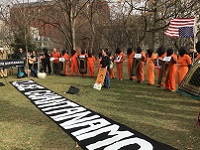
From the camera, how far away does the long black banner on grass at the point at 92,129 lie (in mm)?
5059

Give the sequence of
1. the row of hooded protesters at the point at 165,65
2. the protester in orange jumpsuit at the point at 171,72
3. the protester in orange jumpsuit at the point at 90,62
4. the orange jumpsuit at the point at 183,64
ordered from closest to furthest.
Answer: the orange jumpsuit at the point at 183,64 < the row of hooded protesters at the point at 165,65 < the protester in orange jumpsuit at the point at 171,72 < the protester in orange jumpsuit at the point at 90,62

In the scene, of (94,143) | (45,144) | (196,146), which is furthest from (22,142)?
(196,146)

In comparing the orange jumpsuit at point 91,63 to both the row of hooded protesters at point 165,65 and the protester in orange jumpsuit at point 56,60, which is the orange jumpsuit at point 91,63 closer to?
the protester in orange jumpsuit at point 56,60

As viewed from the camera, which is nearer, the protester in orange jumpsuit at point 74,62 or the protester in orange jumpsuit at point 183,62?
the protester in orange jumpsuit at point 183,62

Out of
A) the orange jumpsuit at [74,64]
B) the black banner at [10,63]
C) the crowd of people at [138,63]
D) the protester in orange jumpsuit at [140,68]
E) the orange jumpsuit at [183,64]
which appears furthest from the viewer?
the orange jumpsuit at [74,64]

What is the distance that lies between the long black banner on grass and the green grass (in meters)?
0.24

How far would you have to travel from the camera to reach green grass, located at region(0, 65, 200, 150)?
17.7 feet

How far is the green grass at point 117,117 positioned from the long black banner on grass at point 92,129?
0.77 ft

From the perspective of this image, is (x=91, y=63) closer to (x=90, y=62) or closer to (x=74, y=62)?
(x=90, y=62)

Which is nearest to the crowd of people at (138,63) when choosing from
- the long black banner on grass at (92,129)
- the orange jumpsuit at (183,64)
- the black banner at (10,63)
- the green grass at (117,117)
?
the orange jumpsuit at (183,64)

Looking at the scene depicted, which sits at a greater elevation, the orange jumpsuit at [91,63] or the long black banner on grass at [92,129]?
the orange jumpsuit at [91,63]

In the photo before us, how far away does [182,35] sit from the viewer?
10.5m

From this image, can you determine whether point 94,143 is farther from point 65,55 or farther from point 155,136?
point 65,55

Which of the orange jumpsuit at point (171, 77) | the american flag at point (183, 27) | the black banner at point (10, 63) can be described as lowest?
the orange jumpsuit at point (171, 77)
